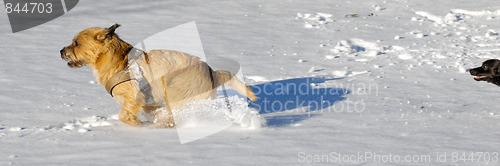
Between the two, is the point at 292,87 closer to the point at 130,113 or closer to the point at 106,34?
the point at 130,113

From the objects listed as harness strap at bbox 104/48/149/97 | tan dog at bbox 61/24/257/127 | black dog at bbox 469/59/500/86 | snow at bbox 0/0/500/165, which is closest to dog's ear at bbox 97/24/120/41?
tan dog at bbox 61/24/257/127

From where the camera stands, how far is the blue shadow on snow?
18.4ft

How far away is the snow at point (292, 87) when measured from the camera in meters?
4.56

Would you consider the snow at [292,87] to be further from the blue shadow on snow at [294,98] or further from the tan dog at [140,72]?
the tan dog at [140,72]

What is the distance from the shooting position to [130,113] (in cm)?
521

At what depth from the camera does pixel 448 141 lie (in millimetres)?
4797

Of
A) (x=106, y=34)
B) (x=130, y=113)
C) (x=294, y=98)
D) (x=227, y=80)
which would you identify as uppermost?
(x=106, y=34)

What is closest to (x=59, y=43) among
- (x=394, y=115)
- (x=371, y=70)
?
(x=371, y=70)

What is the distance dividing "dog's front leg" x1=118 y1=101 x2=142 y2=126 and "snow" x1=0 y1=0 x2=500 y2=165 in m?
0.09

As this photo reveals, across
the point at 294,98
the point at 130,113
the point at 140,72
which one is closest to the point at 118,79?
the point at 140,72

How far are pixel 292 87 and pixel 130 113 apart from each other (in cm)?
218

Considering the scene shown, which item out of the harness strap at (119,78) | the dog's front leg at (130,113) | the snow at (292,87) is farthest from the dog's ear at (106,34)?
the snow at (292,87)

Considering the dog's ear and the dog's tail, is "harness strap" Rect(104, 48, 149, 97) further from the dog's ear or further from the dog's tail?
the dog's tail

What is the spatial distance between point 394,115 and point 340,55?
2.53 metres
